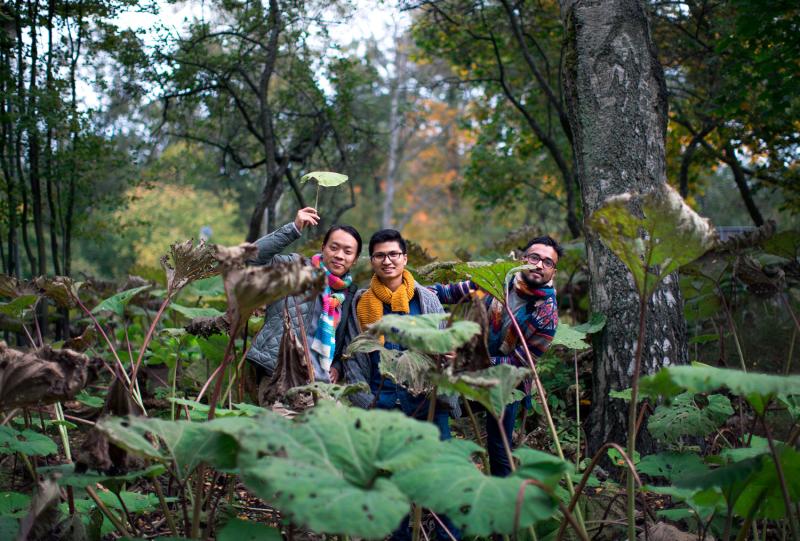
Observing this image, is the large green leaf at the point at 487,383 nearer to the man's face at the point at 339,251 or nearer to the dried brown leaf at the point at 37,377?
the dried brown leaf at the point at 37,377

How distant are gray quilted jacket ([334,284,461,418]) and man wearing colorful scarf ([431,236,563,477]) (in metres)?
0.25

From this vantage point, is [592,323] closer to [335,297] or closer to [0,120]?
[335,297]

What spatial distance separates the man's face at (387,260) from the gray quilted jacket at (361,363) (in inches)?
6.9

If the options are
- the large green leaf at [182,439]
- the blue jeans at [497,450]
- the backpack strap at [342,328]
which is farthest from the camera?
the backpack strap at [342,328]

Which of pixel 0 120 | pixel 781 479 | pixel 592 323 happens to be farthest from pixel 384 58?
pixel 781 479

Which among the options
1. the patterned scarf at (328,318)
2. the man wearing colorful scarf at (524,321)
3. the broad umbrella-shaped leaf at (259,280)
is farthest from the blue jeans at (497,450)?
the broad umbrella-shaped leaf at (259,280)

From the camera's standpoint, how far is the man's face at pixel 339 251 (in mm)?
3377

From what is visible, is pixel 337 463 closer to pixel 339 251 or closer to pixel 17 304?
pixel 339 251

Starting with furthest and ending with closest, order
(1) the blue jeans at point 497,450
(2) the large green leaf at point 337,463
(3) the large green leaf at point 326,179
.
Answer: (1) the blue jeans at point 497,450 → (3) the large green leaf at point 326,179 → (2) the large green leaf at point 337,463

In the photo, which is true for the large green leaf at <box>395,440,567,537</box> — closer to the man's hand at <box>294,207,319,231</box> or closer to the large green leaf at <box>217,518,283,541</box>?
the large green leaf at <box>217,518,283,541</box>

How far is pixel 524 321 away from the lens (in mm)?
3383

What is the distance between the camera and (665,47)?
9.40 metres

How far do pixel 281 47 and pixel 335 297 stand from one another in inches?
325

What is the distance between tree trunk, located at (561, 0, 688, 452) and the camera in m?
3.86
